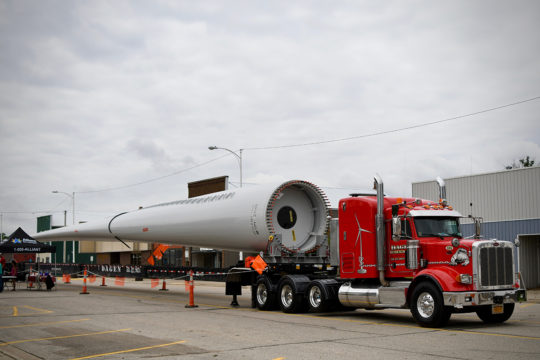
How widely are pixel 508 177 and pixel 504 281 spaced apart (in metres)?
18.1

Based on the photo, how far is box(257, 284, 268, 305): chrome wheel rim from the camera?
1889 centimetres

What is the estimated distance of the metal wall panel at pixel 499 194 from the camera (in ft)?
95.0

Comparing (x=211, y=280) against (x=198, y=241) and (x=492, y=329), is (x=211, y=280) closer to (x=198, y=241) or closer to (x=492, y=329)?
(x=198, y=241)

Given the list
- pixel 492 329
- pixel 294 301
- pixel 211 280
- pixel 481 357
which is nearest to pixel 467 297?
pixel 492 329

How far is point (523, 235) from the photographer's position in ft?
96.4

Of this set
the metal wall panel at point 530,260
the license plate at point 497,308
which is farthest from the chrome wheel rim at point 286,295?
the metal wall panel at point 530,260

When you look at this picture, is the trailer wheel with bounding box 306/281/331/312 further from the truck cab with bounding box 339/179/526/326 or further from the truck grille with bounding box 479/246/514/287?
the truck grille with bounding box 479/246/514/287

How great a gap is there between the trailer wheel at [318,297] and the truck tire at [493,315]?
429 cm

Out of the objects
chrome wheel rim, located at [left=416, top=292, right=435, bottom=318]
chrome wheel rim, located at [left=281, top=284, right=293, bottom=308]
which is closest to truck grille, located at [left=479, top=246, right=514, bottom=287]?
chrome wheel rim, located at [left=416, top=292, right=435, bottom=318]

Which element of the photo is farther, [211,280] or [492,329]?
[211,280]

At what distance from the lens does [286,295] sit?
1812 cm

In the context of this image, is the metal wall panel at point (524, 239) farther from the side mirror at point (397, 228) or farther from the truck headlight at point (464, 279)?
the truck headlight at point (464, 279)

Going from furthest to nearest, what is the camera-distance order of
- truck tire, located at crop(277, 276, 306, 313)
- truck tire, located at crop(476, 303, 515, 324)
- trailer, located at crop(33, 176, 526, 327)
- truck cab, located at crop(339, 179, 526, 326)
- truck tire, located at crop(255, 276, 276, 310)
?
truck tire, located at crop(255, 276, 276, 310) < truck tire, located at crop(277, 276, 306, 313) < truck tire, located at crop(476, 303, 515, 324) < trailer, located at crop(33, 176, 526, 327) < truck cab, located at crop(339, 179, 526, 326)

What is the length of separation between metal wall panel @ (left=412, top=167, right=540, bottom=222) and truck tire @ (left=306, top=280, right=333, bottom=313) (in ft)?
48.1
